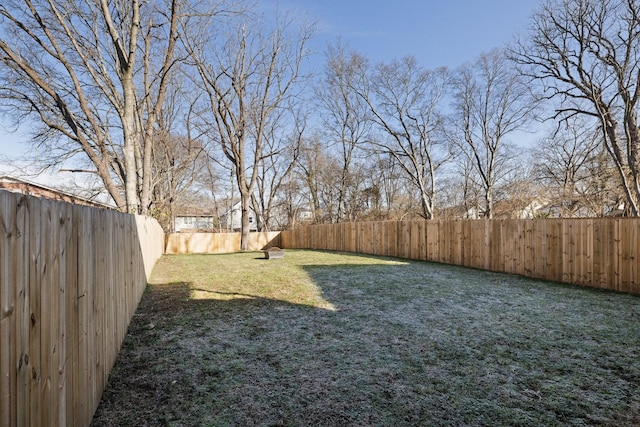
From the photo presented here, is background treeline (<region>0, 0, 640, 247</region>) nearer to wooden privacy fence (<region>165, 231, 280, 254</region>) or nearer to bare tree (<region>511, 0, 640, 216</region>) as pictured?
bare tree (<region>511, 0, 640, 216</region>)

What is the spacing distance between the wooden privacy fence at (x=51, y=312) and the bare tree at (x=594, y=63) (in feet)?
34.8

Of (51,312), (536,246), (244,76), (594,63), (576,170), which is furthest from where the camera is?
(576,170)

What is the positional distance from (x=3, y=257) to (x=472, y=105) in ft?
67.9

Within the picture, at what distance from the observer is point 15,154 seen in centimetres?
1077

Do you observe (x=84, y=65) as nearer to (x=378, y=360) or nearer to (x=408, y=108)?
(x=378, y=360)

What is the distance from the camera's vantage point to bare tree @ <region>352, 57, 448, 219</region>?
17047mm

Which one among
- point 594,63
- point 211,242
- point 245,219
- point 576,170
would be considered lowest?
point 211,242

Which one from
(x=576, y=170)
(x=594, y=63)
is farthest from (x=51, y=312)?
(x=576, y=170)

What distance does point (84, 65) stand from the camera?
31.7 ft

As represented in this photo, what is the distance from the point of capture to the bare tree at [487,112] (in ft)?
56.6

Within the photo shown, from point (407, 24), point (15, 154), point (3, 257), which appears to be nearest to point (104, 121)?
point (15, 154)

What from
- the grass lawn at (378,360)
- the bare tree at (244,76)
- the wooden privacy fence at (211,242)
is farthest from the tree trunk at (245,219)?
the grass lawn at (378,360)

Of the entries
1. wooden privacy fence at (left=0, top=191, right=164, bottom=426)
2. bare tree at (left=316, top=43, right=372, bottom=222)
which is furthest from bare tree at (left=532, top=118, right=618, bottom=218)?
wooden privacy fence at (left=0, top=191, right=164, bottom=426)

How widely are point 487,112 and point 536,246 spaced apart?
14111 mm
